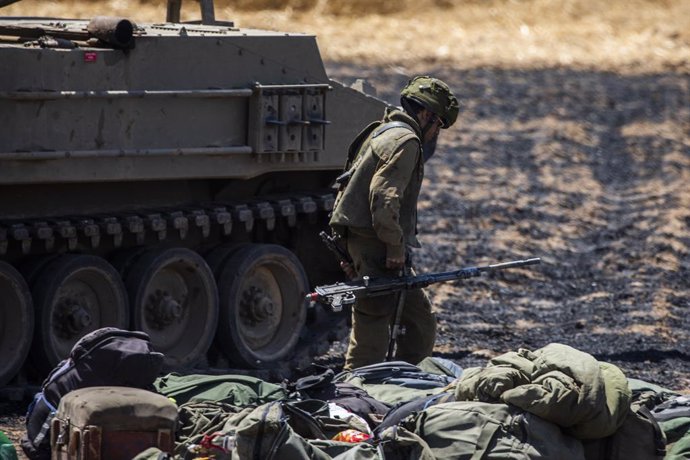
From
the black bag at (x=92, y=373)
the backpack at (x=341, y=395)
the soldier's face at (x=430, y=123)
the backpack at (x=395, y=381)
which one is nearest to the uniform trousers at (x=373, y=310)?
the backpack at (x=395, y=381)

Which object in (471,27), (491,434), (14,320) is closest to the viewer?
(491,434)

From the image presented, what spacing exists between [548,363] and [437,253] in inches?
303

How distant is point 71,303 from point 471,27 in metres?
24.1

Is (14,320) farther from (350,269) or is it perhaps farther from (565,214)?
(565,214)

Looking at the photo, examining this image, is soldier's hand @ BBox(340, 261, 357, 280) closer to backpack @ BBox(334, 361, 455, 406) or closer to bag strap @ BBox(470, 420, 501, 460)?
backpack @ BBox(334, 361, 455, 406)

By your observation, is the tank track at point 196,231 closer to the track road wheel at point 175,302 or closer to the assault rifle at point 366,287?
the track road wheel at point 175,302

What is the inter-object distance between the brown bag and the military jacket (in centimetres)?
223

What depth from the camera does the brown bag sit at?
7.20 meters

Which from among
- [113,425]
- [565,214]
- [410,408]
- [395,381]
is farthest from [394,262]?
[565,214]

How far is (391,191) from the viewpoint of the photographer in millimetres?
9180

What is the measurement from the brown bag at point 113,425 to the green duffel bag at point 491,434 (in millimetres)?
1095

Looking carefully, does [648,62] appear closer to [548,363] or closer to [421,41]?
[421,41]

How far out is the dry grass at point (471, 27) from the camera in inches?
1177

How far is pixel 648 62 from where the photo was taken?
2967 cm
